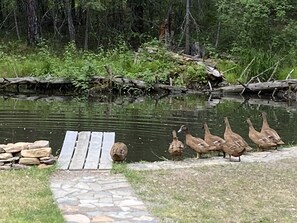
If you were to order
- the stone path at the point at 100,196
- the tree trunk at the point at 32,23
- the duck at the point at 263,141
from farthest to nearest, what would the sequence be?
the tree trunk at the point at 32,23 → the duck at the point at 263,141 → the stone path at the point at 100,196

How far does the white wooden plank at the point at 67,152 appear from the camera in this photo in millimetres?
9258

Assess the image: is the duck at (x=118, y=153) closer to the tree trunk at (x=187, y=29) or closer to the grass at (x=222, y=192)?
the grass at (x=222, y=192)

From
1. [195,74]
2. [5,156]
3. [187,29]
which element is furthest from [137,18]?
[5,156]

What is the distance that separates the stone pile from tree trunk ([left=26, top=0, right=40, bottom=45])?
22.9 metres

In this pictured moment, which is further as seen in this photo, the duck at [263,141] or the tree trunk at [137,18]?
the tree trunk at [137,18]

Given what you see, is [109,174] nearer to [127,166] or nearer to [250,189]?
[127,166]

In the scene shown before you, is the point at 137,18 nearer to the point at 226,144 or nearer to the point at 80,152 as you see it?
the point at 80,152

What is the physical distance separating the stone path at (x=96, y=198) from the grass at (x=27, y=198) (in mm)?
127

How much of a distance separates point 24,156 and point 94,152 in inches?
54.8

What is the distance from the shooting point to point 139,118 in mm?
17344

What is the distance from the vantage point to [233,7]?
29266 millimetres

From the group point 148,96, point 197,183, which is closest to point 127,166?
point 197,183

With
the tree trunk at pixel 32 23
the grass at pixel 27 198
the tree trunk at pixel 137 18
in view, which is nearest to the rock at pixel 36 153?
the grass at pixel 27 198

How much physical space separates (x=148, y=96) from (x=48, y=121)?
27.5 feet
